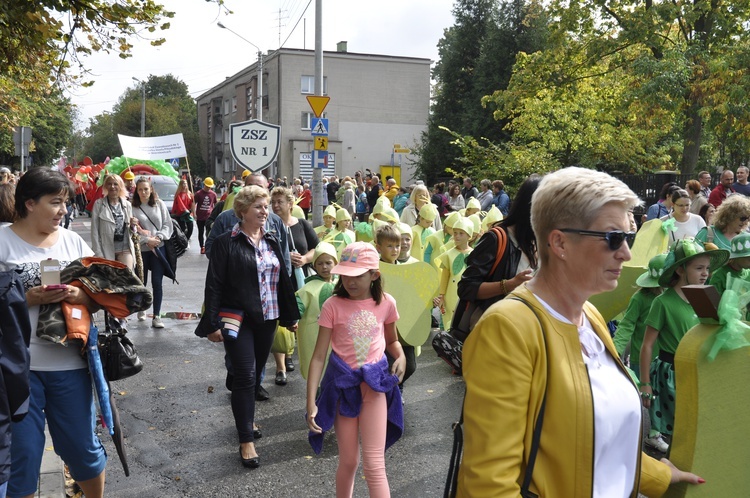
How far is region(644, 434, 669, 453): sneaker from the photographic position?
5.41 m

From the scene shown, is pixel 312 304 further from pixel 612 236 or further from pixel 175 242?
pixel 175 242

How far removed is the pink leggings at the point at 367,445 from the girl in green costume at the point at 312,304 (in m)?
1.70

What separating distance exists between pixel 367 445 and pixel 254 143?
8510 millimetres

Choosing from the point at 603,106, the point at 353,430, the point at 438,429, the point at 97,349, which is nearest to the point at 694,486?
the point at 353,430

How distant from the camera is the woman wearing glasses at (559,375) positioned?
1860 mm

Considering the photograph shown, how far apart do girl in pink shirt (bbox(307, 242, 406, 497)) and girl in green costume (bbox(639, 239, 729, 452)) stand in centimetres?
172

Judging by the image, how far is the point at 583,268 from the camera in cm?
200

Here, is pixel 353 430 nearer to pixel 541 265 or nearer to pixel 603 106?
pixel 541 265

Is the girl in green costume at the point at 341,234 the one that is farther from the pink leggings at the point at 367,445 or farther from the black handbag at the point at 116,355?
the black handbag at the point at 116,355

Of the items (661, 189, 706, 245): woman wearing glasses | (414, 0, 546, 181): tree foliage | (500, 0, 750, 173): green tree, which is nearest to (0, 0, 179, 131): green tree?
(661, 189, 706, 245): woman wearing glasses

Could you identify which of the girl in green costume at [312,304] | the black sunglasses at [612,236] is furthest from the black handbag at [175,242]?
the black sunglasses at [612,236]

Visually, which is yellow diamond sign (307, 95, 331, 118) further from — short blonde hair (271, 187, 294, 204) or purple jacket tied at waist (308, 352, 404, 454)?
purple jacket tied at waist (308, 352, 404, 454)

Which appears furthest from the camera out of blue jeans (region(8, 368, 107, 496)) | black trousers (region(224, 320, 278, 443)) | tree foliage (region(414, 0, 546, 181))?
tree foliage (region(414, 0, 546, 181))

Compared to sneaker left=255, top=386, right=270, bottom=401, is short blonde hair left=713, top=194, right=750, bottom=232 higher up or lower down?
higher up
